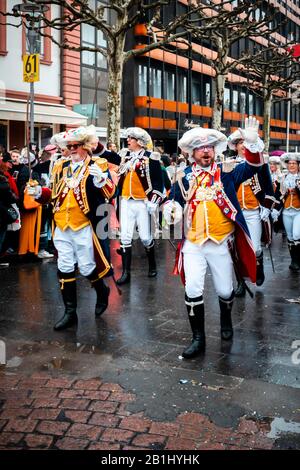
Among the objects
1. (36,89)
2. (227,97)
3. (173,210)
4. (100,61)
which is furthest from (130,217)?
(227,97)

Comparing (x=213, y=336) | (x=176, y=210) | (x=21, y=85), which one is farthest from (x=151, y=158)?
(x=21, y=85)

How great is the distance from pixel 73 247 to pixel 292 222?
15.1 feet

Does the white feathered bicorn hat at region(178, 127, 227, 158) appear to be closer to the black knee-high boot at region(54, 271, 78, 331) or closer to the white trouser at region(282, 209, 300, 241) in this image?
the black knee-high boot at region(54, 271, 78, 331)

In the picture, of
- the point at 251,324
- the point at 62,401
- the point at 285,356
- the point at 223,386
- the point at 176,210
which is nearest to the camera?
the point at 62,401

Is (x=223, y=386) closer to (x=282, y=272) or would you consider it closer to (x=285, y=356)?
(x=285, y=356)

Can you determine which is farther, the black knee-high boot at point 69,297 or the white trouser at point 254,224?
the white trouser at point 254,224

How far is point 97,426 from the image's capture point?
361 centimetres

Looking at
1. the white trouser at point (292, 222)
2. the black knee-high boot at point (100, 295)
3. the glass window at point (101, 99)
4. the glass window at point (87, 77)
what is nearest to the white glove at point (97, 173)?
the black knee-high boot at point (100, 295)

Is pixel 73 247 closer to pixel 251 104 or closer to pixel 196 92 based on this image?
pixel 196 92

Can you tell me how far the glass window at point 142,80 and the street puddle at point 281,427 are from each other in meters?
27.6

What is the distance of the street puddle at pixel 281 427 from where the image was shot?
354 centimetres

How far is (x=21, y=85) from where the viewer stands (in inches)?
747

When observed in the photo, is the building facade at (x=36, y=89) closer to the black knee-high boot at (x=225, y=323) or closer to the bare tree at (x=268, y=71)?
the bare tree at (x=268, y=71)

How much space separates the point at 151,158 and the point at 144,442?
16.8ft
